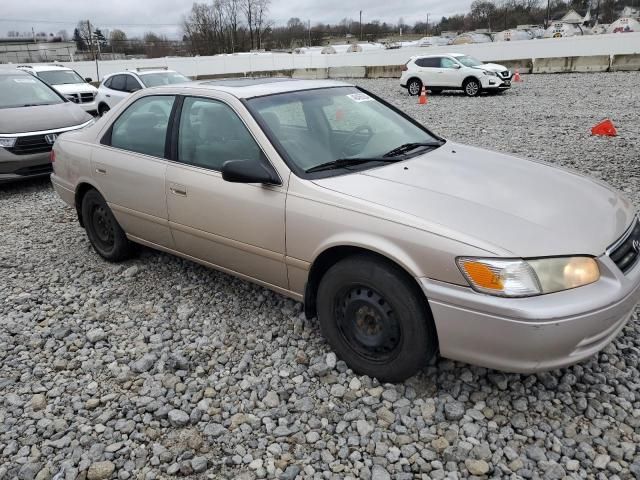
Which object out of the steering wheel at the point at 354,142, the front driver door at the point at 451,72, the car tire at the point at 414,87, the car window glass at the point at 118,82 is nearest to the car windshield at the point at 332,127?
the steering wheel at the point at 354,142

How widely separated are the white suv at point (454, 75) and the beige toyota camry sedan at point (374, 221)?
14274 millimetres

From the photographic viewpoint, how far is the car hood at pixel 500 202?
238cm

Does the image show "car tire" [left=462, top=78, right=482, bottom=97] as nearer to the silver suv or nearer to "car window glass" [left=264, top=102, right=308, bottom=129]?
the silver suv

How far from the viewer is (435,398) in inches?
107

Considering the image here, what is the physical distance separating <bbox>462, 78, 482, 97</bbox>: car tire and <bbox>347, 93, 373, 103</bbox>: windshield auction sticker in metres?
14.3

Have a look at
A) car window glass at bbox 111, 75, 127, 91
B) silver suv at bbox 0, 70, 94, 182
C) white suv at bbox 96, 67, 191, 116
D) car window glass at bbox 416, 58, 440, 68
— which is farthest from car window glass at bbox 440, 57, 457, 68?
silver suv at bbox 0, 70, 94, 182

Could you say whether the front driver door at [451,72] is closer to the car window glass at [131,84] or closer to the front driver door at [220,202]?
the car window glass at [131,84]

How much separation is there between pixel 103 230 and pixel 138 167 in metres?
1.08

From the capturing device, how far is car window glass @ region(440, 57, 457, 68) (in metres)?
17.7

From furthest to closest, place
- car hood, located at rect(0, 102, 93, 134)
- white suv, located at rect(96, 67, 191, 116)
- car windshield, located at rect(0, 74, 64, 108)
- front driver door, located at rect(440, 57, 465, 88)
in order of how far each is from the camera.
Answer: front driver door, located at rect(440, 57, 465, 88)
white suv, located at rect(96, 67, 191, 116)
car windshield, located at rect(0, 74, 64, 108)
car hood, located at rect(0, 102, 93, 134)

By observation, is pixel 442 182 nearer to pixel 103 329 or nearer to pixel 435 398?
pixel 435 398

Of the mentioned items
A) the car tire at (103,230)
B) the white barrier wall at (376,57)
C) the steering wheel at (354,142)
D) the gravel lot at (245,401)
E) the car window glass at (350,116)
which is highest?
the white barrier wall at (376,57)

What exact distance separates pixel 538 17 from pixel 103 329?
9887cm

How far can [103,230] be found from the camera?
15.2 ft
